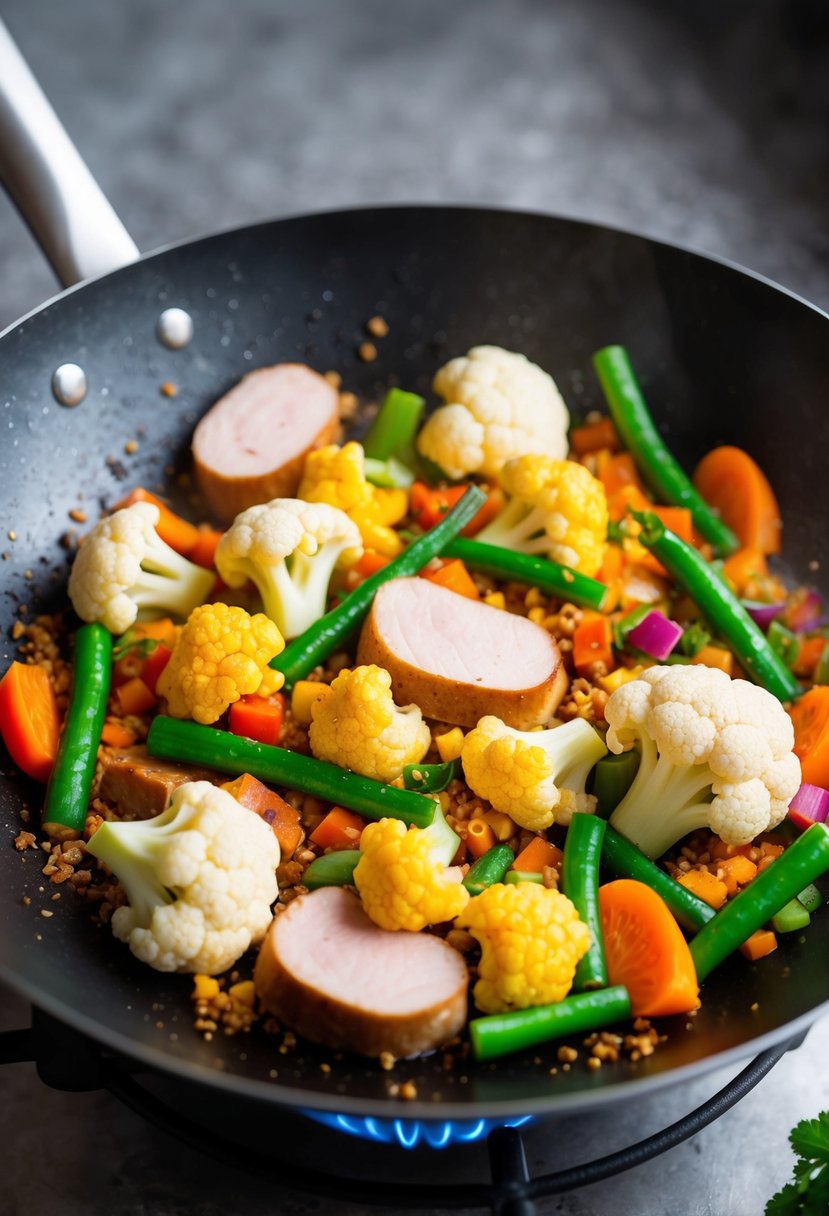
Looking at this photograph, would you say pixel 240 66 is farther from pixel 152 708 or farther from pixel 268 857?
pixel 268 857

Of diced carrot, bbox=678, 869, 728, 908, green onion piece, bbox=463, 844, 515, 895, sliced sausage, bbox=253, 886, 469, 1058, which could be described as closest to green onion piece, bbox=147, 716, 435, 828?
green onion piece, bbox=463, 844, 515, 895

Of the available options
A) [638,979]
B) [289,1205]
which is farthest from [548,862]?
[289,1205]

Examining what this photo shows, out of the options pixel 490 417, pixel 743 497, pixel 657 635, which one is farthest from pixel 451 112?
pixel 657 635

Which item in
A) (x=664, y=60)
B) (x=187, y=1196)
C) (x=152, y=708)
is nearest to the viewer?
(x=187, y=1196)

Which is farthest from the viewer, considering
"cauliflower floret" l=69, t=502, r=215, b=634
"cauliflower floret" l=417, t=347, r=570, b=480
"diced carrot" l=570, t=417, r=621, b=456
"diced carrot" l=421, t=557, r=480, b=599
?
"diced carrot" l=570, t=417, r=621, b=456

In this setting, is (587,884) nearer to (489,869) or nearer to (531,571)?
(489,869)

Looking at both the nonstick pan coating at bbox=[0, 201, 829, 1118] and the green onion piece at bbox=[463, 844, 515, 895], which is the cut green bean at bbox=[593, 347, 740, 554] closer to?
the nonstick pan coating at bbox=[0, 201, 829, 1118]

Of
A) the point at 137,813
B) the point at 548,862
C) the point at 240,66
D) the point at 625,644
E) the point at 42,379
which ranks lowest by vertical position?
the point at 548,862
